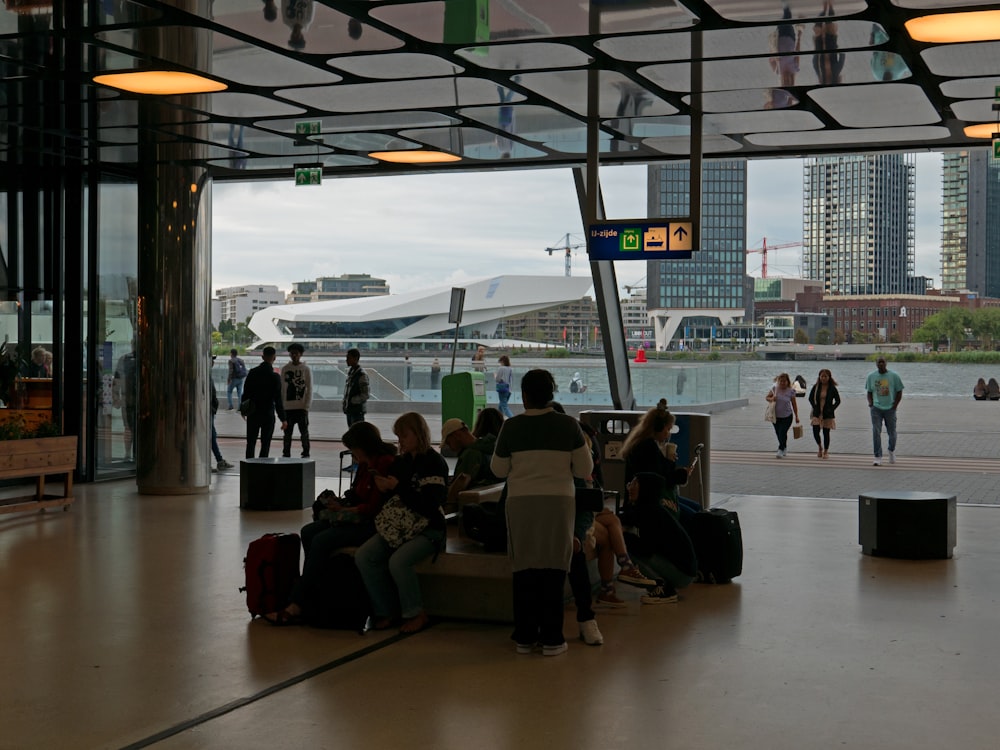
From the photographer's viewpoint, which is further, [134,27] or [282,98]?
[282,98]

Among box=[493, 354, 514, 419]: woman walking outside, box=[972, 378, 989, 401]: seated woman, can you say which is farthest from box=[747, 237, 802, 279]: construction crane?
box=[972, 378, 989, 401]: seated woman

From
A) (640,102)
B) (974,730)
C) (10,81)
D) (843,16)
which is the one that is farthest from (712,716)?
(10,81)

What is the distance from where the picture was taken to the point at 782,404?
64.6ft

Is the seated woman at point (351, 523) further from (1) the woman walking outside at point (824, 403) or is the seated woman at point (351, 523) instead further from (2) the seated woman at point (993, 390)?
(2) the seated woman at point (993, 390)

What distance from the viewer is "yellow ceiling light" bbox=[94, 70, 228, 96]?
9.68 metres

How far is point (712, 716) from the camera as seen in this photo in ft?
17.6

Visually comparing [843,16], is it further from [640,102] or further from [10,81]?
[10,81]

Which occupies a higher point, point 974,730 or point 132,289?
point 132,289

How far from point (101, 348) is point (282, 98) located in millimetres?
5550

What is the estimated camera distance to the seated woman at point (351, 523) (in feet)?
23.4

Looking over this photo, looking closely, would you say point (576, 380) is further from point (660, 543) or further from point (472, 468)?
point (660, 543)

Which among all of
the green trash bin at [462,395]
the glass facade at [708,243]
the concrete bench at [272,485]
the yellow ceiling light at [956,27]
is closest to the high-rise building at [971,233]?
the glass facade at [708,243]

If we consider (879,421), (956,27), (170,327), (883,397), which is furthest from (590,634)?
(879,421)

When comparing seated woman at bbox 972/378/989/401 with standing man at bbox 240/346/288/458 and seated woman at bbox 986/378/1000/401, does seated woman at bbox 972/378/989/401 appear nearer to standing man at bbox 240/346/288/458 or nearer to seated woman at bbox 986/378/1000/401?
seated woman at bbox 986/378/1000/401
